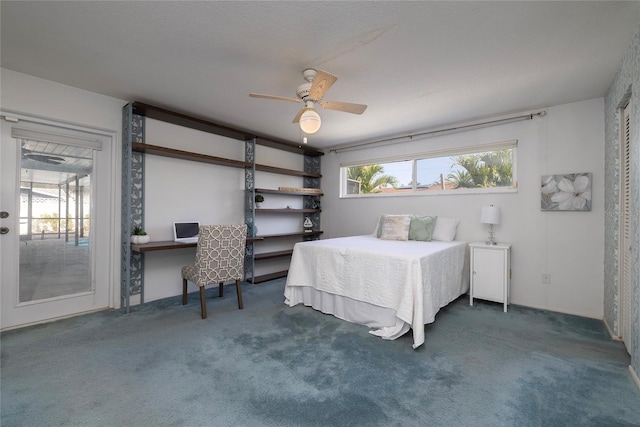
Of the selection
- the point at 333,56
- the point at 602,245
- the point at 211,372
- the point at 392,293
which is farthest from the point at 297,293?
the point at 602,245

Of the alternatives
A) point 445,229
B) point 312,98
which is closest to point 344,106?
point 312,98

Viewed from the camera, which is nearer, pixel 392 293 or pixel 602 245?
pixel 392 293

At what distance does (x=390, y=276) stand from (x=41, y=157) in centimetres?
359

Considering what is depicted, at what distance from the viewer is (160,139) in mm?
3521

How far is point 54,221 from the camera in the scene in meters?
2.89

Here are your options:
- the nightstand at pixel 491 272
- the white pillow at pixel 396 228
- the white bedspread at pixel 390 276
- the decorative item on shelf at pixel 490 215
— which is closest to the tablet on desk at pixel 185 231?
the white bedspread at pixel 390 276

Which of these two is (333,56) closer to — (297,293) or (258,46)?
(258,46)

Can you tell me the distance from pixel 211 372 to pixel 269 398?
1.68 ft

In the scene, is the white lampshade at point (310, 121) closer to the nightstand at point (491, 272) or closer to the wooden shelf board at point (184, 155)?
the wooden shelf board at point (184, 155)

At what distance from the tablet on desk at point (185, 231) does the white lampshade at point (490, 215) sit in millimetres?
3498

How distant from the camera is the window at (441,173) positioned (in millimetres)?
3641

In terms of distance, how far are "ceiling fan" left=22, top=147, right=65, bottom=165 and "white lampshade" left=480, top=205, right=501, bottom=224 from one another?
470 cm

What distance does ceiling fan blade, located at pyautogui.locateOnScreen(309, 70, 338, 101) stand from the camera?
2.04m

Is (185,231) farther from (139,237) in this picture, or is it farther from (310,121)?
(310,121)
